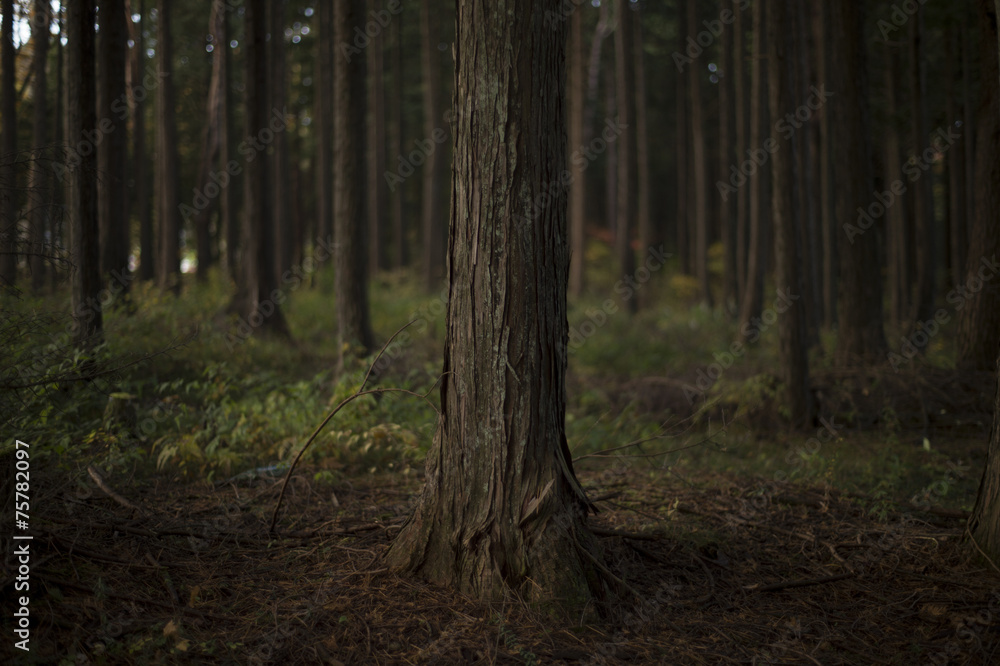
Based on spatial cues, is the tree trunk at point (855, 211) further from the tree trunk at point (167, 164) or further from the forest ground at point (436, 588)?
the tree trunk at point (167, 164)

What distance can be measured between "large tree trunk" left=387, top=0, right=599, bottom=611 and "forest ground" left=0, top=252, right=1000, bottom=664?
303 millimetres

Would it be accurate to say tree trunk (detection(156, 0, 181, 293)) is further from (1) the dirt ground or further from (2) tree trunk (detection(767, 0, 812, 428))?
(2) tree trunk (detection(767, 0, 812, 428))

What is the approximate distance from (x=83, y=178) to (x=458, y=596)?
570 centimetres

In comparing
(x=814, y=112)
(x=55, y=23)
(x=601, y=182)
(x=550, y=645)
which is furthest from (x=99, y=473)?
(x=601, y=182)

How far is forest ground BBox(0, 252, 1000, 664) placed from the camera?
3189mm

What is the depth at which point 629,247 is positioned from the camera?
18.4 meters

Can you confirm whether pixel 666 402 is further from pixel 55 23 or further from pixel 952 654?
pixel 55 23

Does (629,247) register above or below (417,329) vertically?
above

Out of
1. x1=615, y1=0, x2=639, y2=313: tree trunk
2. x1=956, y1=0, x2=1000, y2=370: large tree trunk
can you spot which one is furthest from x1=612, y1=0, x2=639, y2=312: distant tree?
x1=956, y1=0, x2=1000, y2=370: large tree trunk

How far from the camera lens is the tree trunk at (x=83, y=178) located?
6.49 metres

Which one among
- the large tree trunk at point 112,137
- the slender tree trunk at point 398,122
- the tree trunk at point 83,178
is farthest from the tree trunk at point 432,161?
the tree trunk at point 83,178

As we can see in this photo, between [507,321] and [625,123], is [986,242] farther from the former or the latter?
[625,123]

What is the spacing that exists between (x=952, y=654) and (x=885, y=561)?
39.9 inches

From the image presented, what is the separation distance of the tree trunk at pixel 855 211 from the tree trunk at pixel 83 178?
9557 millimetres
